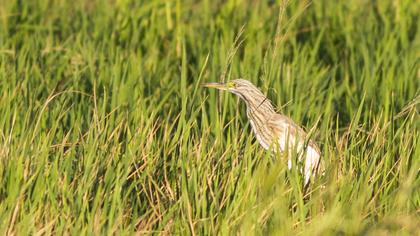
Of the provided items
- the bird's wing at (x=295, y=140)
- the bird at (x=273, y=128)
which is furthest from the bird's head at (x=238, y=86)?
the bird's wing at (x=295, y=140)

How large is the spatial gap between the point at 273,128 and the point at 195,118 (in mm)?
456

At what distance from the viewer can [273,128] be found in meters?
5.56

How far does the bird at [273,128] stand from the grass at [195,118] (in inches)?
3.1

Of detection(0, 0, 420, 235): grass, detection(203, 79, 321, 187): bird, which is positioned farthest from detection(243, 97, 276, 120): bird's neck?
detection(0, 0, 420, 235): grass

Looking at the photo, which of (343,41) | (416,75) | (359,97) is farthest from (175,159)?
(343,41)

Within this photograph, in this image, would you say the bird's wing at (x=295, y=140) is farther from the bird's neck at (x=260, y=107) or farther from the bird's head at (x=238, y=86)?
the bird's head at (x=238, y=86)

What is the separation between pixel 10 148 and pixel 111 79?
1.49 meters

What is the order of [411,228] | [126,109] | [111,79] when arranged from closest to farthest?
[411,228] → [126,109] → [111,79]

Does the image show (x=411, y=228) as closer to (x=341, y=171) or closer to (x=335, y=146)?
(x=341, y=171)

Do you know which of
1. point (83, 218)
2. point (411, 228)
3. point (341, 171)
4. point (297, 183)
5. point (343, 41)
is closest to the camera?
point (411, 228)

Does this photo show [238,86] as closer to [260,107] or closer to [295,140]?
[260,107]

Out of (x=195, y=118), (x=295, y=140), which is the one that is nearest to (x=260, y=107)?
(x=195, y=118)

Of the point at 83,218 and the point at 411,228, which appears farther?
the point at 83,218

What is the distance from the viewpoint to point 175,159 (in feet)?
16.6
